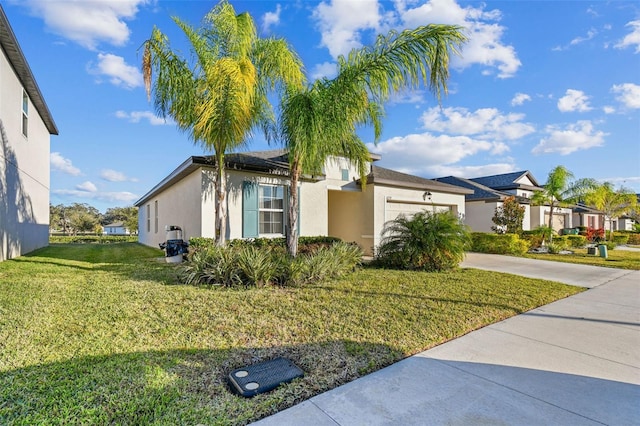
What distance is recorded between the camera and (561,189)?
803 inches

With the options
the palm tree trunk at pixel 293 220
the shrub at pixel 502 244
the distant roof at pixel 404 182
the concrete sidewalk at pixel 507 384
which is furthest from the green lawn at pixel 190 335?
the shrub at pixel 502 244

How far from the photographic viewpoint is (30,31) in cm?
938

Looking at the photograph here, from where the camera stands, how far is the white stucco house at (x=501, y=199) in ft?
68.6

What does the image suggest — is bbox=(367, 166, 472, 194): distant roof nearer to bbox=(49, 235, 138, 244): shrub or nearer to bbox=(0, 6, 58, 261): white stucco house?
bbox=(0, 6, 58, 261): white stucco house

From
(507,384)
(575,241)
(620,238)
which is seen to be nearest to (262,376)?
(507,384)

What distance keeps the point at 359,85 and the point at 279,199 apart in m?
5.02

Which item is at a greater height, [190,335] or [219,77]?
[219,77]

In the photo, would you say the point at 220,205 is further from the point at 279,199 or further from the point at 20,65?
the point at 20,65

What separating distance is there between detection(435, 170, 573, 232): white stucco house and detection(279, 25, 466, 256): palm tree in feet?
40.2

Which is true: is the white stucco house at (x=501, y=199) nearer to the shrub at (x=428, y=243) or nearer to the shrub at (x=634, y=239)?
the shrub at (x=634, y=239)

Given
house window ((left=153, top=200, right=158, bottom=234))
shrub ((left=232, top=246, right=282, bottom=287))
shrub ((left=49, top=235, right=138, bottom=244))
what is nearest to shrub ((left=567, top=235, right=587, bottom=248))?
shrub ((left=232, top=246, right=282, bottom=287))

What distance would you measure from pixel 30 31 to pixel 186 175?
6.07 m

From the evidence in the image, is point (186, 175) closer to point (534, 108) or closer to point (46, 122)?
point (46, 122)

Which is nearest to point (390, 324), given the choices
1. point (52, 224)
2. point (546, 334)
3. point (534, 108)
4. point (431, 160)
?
point (546, 334)
